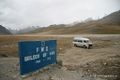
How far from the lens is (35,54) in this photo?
12.6m

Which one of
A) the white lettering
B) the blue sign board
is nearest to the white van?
the blue sign board

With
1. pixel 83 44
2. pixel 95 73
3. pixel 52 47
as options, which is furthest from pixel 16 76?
pixel 83 44

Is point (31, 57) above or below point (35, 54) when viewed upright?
below

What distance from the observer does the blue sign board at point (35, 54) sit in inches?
454

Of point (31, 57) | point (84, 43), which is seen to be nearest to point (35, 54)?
point (31, 57)

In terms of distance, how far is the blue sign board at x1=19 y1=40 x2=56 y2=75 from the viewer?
454 inches

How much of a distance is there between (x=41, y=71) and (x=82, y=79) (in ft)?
9.50

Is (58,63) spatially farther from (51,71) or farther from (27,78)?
(27,78)

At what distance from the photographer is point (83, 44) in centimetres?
3578

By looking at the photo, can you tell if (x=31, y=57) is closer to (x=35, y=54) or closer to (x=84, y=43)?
(x=35, y=54)

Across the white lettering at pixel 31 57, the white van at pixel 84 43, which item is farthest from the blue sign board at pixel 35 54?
the white van at pixel 84 43

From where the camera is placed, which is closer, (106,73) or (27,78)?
(27,78)

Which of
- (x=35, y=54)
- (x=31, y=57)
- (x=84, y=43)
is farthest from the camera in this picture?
(x=84, y=43)

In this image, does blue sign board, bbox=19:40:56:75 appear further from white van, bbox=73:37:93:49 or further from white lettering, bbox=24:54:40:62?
white van, bbox=73:37:93:49
